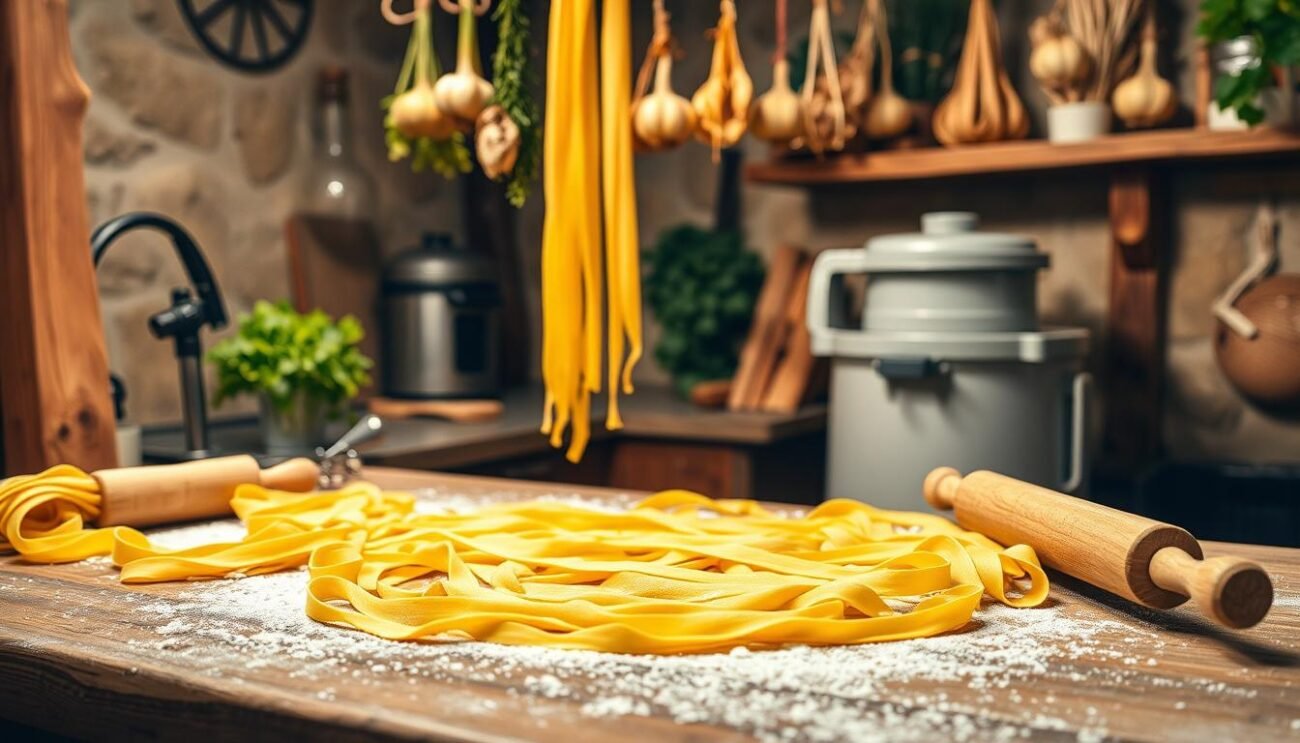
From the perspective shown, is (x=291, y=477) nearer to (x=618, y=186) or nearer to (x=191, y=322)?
(x=618, y=186)

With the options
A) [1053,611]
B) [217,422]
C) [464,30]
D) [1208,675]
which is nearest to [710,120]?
[464,30]

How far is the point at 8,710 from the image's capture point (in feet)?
2.72

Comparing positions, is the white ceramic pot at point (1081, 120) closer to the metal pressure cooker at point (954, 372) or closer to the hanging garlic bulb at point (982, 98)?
the hanging garlic bulb at point (982, 98)

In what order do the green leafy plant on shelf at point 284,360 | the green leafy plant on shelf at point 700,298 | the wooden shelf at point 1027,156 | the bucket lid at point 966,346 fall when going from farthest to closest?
the green leafy plant on shelf at point 700,298 → the wooden shelf at point 1027,156 → the green leafy plant on shelf at point 284,360 → the bucket lid at point 966,346

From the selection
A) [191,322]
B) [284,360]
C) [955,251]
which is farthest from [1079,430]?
[191,322]

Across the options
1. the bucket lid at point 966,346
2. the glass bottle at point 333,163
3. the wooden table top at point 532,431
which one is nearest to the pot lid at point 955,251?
the bucket lid at point 966,346

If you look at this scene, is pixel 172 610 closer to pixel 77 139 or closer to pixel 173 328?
pixel 77 139

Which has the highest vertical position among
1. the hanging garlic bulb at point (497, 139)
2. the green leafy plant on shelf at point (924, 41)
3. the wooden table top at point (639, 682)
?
the green leafy plant on shelf at point (924, 41)

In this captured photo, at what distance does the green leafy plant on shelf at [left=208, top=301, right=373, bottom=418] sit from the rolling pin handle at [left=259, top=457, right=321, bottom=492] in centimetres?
60

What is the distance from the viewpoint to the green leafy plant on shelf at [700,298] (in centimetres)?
269

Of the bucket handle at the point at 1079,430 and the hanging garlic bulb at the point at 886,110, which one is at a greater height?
the hanging garlic bulb at the point at 886,110

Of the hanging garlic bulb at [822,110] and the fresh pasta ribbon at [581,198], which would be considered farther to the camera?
the hanging garlic bulb at [822,110]

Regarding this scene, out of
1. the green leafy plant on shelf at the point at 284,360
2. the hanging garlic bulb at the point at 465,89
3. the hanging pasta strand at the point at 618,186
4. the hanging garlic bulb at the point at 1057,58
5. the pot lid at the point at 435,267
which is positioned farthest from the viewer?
the pot lid at the point at 435,267

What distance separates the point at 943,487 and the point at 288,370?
3.77 ft
